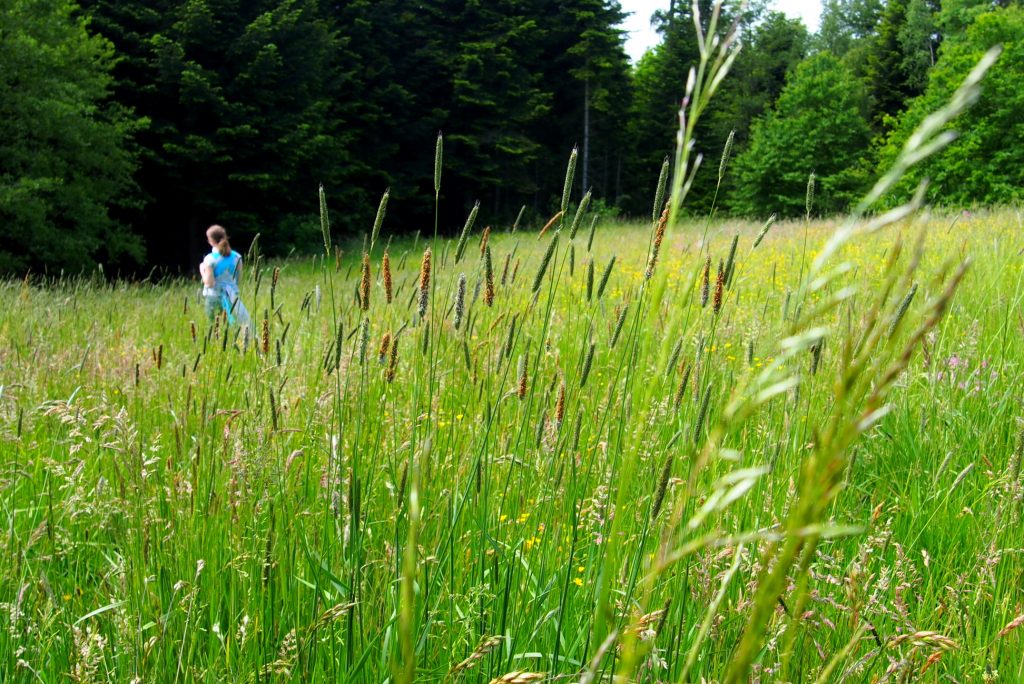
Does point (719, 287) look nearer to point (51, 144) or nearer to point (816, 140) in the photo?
point (51, 144)

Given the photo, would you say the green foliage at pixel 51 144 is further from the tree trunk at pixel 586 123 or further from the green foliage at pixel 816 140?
the green foliage at pixel 816 140

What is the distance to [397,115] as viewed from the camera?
106 feet

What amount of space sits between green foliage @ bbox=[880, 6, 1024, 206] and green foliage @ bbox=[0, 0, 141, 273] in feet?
82.9

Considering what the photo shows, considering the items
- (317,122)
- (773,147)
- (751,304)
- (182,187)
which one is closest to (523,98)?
(317,122)

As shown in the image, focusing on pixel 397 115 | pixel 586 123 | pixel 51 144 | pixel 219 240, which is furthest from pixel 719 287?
pixel 586 123

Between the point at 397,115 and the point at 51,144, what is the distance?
1608 cm

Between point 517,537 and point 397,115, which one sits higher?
point 397,115

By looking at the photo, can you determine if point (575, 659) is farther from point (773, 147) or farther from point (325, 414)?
point (773, 147)

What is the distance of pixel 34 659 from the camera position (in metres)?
1.37

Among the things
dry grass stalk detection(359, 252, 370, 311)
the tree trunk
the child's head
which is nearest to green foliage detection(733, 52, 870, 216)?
the tree trunk

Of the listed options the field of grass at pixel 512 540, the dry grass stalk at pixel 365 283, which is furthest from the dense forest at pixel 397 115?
the dry grass stalk at pixel 365 283

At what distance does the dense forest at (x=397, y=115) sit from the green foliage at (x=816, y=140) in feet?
0.40

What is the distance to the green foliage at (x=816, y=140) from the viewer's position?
3553 cm

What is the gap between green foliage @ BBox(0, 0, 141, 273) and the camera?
16.8 metres
